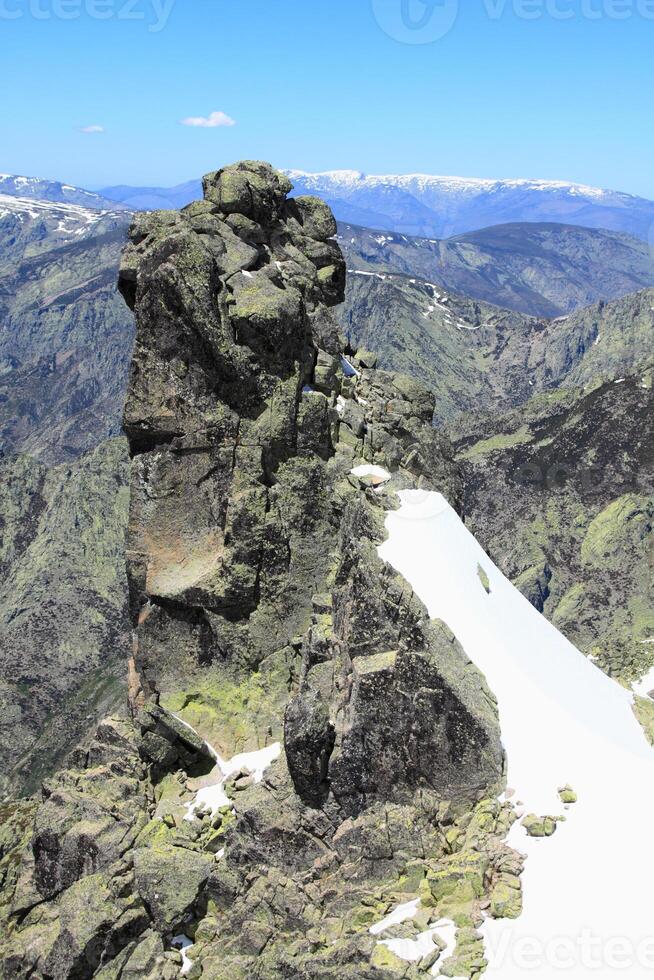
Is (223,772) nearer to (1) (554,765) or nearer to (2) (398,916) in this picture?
(2) (398,916)

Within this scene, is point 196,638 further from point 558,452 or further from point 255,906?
point 558,452

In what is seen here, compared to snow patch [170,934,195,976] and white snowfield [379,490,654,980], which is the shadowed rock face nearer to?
snow patch [170,934,195,976]

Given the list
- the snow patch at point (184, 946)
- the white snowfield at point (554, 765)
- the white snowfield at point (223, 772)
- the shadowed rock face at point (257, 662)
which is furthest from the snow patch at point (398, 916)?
the white snowfield at point (223, 772)

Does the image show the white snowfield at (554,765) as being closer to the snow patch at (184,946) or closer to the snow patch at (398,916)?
the snow patch at (398,916)

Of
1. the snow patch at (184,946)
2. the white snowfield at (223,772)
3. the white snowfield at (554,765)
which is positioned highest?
the white snowfield at (554,765)

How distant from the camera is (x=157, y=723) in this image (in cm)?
3167

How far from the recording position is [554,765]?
85.1 ft

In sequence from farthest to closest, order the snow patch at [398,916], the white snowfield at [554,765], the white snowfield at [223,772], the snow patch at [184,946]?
the white snowfield at [223,772] < the snow patch at [184,946] < the snow patch at [398,916] < the white snowfield at [554,765]

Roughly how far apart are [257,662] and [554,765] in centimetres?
1281

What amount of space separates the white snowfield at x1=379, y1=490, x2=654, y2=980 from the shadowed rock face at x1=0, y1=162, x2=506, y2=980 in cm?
134

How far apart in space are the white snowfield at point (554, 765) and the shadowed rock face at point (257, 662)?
52.9 inches

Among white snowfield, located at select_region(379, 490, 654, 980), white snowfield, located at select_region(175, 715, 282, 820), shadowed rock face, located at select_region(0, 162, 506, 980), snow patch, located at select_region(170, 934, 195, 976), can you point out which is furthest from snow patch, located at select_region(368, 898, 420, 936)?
white snowfield, located at select_region(175, 715, 282, 820)

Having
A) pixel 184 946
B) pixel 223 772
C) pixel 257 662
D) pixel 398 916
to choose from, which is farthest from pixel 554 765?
pixel 257 662

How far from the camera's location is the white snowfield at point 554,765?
20.4 m
